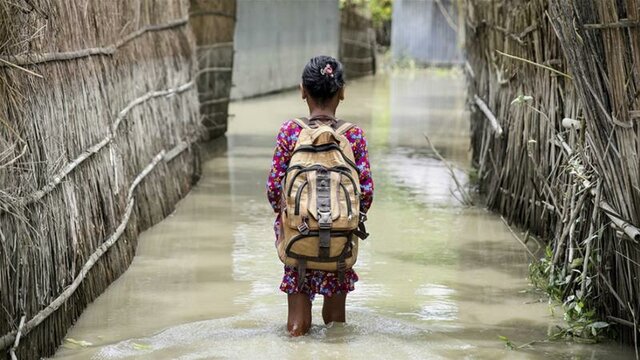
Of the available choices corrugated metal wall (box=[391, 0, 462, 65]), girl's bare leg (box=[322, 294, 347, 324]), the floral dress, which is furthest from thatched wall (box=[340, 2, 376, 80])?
the floral dress

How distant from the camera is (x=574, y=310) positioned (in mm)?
5684

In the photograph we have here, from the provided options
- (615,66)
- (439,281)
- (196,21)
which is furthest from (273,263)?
(196,21)

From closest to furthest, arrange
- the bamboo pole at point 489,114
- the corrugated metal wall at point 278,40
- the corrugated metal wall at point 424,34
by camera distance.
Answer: the bamboo pole at point 489,114 → the corrugated metal wall at point 278,40 → the corrugated metal wall at point 424,34

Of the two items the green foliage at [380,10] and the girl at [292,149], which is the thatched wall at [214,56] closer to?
the girl at [292,149]

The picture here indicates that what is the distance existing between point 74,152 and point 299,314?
5.18 feet

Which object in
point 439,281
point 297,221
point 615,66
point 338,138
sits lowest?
point 439,281

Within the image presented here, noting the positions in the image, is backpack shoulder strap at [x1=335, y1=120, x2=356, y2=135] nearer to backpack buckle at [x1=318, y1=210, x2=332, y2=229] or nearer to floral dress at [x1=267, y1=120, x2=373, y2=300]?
floral dress at [x1=267, y1=120, x2=373, y2=300]

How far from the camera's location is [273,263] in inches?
280

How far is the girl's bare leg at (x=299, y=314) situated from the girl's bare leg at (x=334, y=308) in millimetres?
139

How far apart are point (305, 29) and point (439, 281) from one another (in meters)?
16.6

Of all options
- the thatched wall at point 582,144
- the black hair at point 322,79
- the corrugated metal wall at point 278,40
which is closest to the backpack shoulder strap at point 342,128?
the black hair at point 322,79

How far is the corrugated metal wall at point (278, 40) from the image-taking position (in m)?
18.6

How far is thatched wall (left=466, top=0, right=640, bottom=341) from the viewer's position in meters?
4.98

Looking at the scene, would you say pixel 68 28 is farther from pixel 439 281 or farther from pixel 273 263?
pixel 439 281
